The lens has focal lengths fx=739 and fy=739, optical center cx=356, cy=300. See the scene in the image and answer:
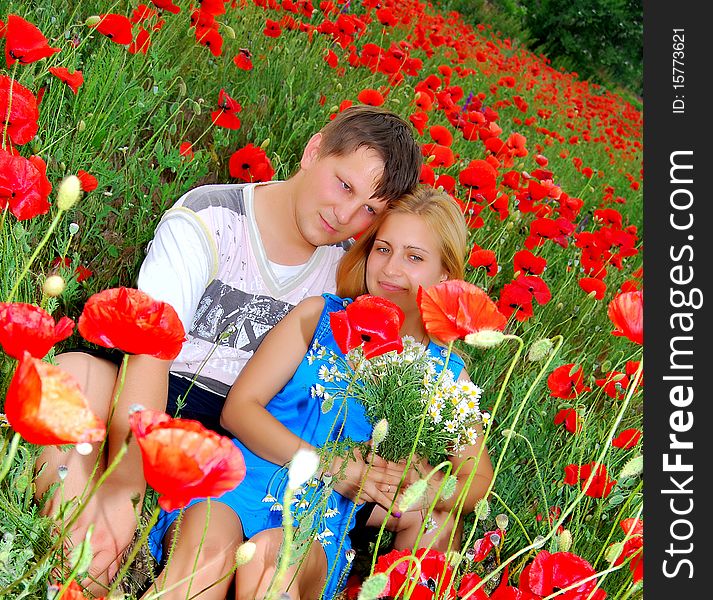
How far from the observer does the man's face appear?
6.77 ft

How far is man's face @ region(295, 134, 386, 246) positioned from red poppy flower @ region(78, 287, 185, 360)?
1.09 meters

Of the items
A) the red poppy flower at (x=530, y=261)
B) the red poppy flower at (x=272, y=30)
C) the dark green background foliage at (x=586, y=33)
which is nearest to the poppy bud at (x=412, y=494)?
the red poppy flower at (x=530, y=261)

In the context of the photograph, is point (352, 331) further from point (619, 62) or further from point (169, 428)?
point (619, 62)

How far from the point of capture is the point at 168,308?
1.01 metres

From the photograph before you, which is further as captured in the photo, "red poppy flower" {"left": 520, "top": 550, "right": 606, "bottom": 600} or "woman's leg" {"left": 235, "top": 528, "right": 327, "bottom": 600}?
"woman's leg" {"left": 235, "top": 528, "right": 327, "bottom": 600}

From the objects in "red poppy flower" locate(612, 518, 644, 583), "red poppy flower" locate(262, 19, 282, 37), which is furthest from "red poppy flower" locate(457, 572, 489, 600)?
"red poppy flower" locate(262, 19, 282, 37)

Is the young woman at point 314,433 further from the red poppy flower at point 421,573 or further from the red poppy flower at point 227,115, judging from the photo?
the red poppy flower at point 227,115

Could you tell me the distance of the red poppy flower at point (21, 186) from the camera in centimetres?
137

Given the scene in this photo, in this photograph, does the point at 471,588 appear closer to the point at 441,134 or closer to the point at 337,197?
the point at 337,197

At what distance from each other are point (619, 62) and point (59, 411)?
15034 millimetres

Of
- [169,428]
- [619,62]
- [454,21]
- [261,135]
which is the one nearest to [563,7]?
[619,62]

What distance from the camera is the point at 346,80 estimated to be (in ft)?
12.6

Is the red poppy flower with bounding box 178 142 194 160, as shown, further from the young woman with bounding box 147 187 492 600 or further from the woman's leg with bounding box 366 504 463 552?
the woman's leg with bounding box 366 504 463 552

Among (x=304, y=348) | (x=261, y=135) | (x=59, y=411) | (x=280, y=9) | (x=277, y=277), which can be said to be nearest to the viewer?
(x=59, y=411)
